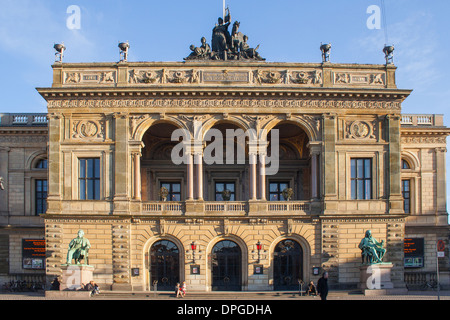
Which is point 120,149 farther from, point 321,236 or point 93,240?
point 321,236

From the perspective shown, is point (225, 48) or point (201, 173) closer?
point (201, 173)

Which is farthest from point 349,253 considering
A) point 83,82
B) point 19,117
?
point 19,117

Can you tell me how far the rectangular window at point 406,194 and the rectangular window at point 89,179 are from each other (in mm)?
23686

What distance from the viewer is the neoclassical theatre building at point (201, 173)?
39.2 metres

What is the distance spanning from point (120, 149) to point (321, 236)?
1414cm

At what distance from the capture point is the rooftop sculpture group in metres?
41.6

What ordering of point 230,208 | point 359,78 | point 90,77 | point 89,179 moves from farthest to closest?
point 359,78
point 90,77
point 89,179
point 230,208

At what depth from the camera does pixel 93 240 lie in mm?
39125

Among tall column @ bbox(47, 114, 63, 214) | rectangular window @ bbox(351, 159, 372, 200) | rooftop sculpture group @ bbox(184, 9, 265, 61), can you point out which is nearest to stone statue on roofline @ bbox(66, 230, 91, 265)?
tall column @ bbox(47, 114, 63, 214)

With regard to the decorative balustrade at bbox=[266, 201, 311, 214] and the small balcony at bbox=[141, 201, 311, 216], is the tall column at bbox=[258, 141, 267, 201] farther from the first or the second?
the decorative balustrade at bbox=[266, 201, 311, 214]

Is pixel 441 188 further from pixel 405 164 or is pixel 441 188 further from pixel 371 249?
pixel 371 249

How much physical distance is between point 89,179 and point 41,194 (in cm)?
945

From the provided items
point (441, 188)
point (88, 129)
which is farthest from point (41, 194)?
point (441, 188)

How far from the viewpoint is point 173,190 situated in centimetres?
4506
